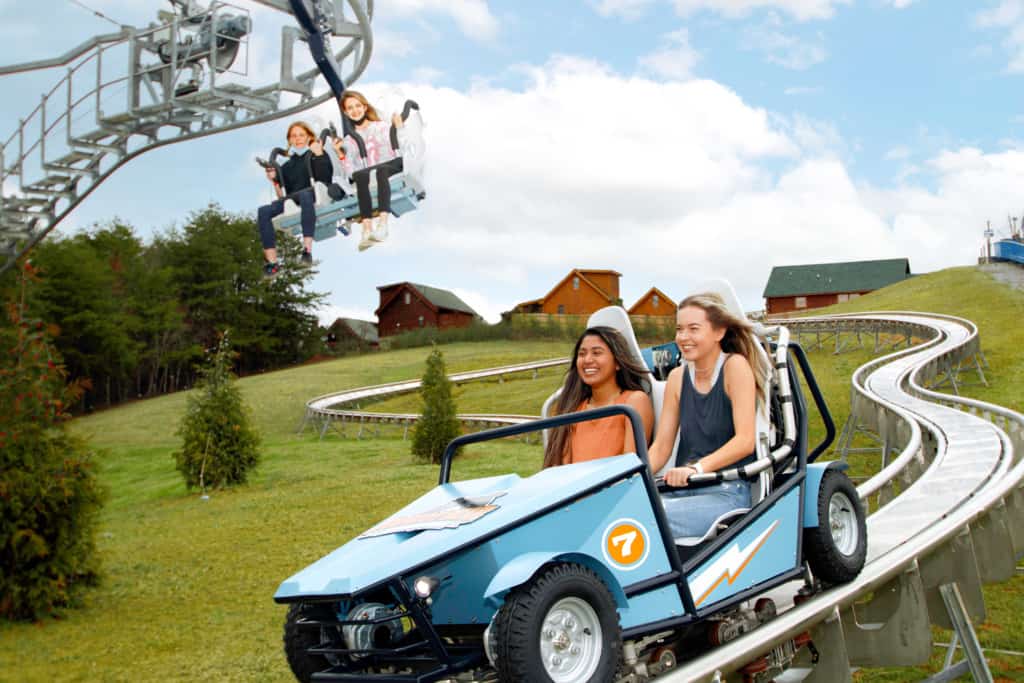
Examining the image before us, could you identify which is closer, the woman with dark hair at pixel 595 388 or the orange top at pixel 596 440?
the orange top at pixel 596 440

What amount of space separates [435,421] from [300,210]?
290 inches

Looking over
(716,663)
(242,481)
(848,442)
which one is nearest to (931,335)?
(848,442)

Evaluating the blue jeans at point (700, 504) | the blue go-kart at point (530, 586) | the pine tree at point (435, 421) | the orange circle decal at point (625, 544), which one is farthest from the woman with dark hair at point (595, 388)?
the pine tree at point (435, 421)

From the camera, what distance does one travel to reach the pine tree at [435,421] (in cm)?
2009

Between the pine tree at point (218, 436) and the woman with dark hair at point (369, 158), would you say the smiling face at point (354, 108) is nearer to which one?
the woman with dark hair at point (369, 158)

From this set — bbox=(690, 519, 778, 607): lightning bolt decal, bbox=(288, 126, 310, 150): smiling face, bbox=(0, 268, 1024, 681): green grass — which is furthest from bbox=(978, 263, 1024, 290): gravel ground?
bbox=(690, 519, 778, 607): lightning bolt decal

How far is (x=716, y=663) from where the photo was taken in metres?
3.48

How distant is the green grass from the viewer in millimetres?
7605

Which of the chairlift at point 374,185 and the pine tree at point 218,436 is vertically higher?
the chairlift at point 374,185

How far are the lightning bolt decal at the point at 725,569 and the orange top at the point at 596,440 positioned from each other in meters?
0.62

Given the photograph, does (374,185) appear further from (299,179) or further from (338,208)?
(299,179)

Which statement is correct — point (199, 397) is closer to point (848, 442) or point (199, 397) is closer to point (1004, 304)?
point (848, 442)

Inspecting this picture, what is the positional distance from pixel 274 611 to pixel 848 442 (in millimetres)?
10509

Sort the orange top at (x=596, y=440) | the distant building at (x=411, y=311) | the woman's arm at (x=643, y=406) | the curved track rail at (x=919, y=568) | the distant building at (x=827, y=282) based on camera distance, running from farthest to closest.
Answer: the distant building at (x=827, y=282) < the distant building at (x=411, y=311) < the woman's arm at (x=643, y=406) < the curved track rail at (x=919, y=568) < the orange top at (x=596, y=440)
